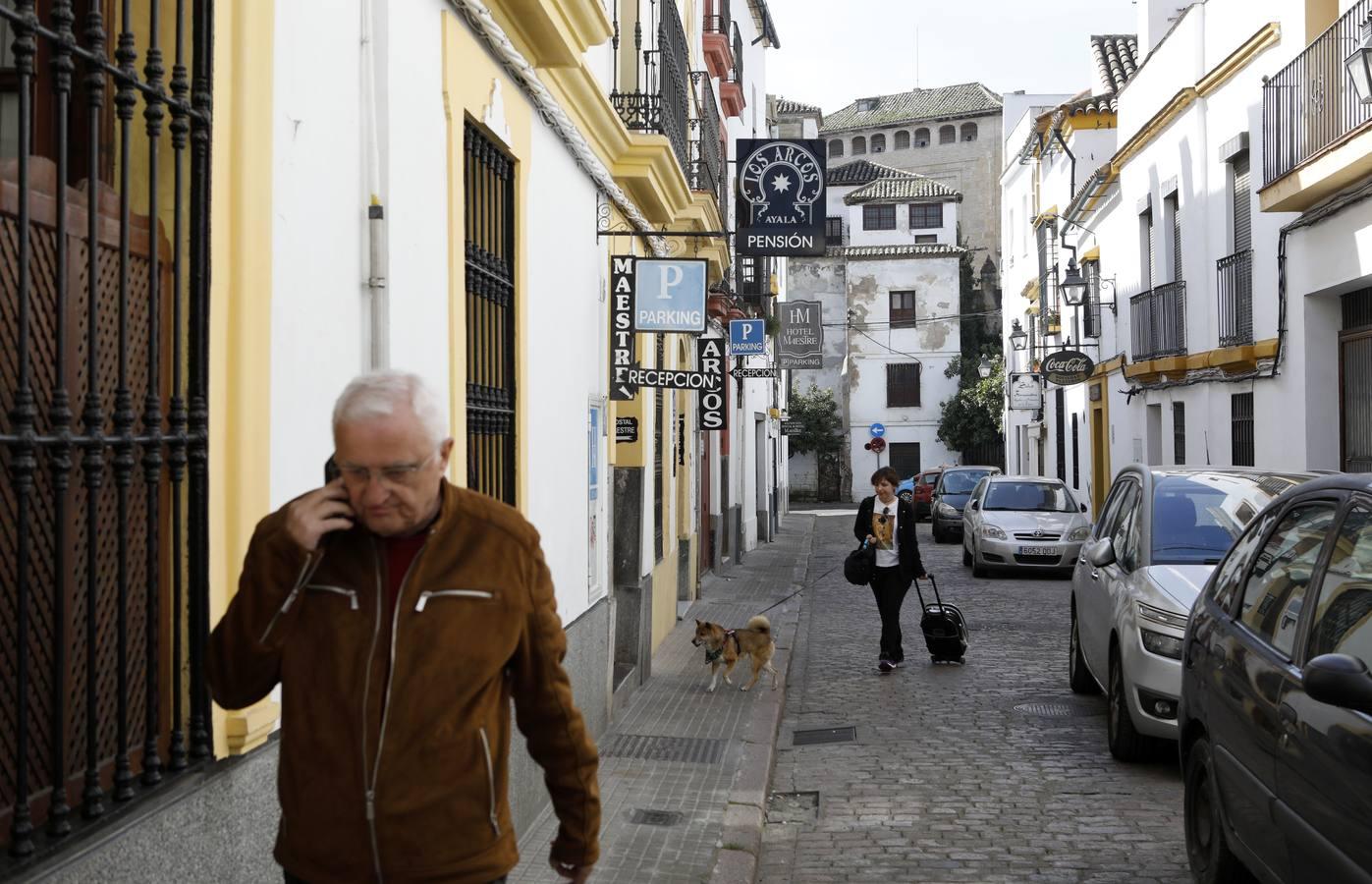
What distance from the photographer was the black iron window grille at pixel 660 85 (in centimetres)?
1100

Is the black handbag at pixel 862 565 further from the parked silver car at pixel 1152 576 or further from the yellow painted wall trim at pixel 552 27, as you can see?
the yellow painted wall trim at pixel 552 27

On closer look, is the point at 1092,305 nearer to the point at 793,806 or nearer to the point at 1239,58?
the point at 1239,58

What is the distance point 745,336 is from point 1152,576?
13643 millimetres

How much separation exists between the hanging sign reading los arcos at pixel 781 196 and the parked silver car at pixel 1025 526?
9173mm

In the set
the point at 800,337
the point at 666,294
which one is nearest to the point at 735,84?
the point at 800,337

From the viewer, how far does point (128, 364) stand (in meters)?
3.50

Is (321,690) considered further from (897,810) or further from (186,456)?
(897,810)

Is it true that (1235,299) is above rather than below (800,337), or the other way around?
below

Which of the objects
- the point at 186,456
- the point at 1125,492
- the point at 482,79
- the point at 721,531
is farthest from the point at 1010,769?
the point at 721,531

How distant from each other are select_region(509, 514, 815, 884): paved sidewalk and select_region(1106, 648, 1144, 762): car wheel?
6.48ft

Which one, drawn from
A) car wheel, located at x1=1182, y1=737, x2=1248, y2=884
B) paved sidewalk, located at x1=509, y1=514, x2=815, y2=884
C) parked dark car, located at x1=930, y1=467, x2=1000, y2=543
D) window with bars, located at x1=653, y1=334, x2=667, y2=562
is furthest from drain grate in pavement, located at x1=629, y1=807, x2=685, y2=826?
parked dark car, located at x1=930, y1=467, x2=1000, y2=543

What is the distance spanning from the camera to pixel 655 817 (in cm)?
709

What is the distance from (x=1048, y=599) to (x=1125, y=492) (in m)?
8.27

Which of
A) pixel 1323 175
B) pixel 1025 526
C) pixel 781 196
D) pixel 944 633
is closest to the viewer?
pixel 944 633
